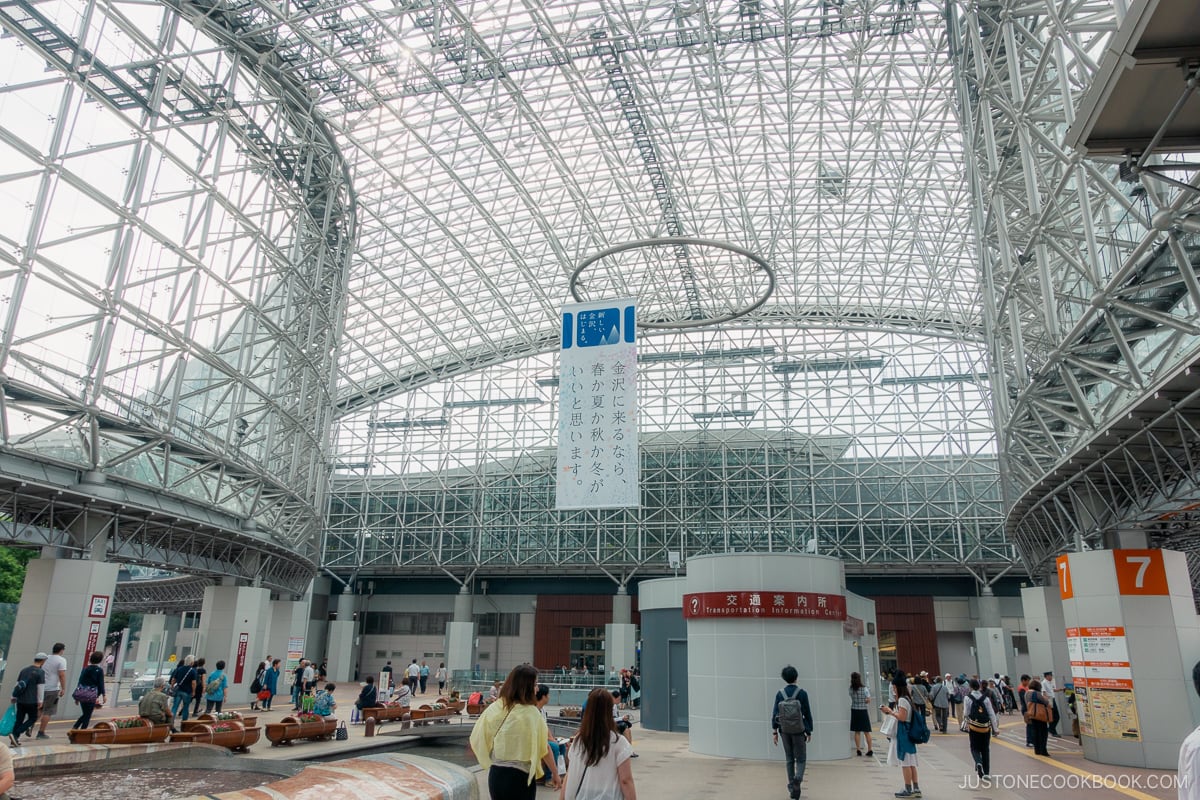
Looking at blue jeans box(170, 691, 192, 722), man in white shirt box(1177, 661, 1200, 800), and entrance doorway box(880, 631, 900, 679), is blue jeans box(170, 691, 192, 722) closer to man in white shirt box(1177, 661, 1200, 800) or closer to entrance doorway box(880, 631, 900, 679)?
man in white shirt box(1177, 661, 1200, 800)

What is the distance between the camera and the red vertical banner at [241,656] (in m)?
22.8

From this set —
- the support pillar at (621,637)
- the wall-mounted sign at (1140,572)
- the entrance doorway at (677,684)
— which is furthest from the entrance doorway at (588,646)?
the wall-mounted sign at (1140,572)

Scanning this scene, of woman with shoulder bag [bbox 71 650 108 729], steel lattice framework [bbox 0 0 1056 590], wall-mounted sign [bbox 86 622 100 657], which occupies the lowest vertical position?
woman with shoulder bag [bbox 71 650 108 729]

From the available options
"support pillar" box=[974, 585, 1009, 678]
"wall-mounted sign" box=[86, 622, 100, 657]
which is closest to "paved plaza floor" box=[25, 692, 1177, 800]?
"wall-mounted sign" box=[86, 622, 100, 657]

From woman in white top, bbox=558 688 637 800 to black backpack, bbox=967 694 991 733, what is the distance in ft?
24.0

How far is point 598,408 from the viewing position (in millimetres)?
14344

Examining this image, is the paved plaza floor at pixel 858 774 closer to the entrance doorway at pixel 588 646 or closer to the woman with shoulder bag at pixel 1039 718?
the woman with shoulder bag at pixel 1039 718

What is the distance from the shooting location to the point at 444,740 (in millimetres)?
14523

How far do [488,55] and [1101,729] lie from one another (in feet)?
69.7

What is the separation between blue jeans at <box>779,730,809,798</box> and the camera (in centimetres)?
918

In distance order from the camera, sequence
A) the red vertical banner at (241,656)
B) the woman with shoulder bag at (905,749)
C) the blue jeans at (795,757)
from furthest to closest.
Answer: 1. the red vertical banner at (241,656)
2. the woman with shoulder bag at (905,749)
3. the blue jeans at (795,757)

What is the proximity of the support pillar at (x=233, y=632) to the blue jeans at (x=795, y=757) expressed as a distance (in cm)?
1875

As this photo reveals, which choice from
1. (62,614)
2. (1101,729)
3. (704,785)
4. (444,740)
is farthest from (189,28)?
(1101,729)

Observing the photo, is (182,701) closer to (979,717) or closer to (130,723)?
(130,723)
